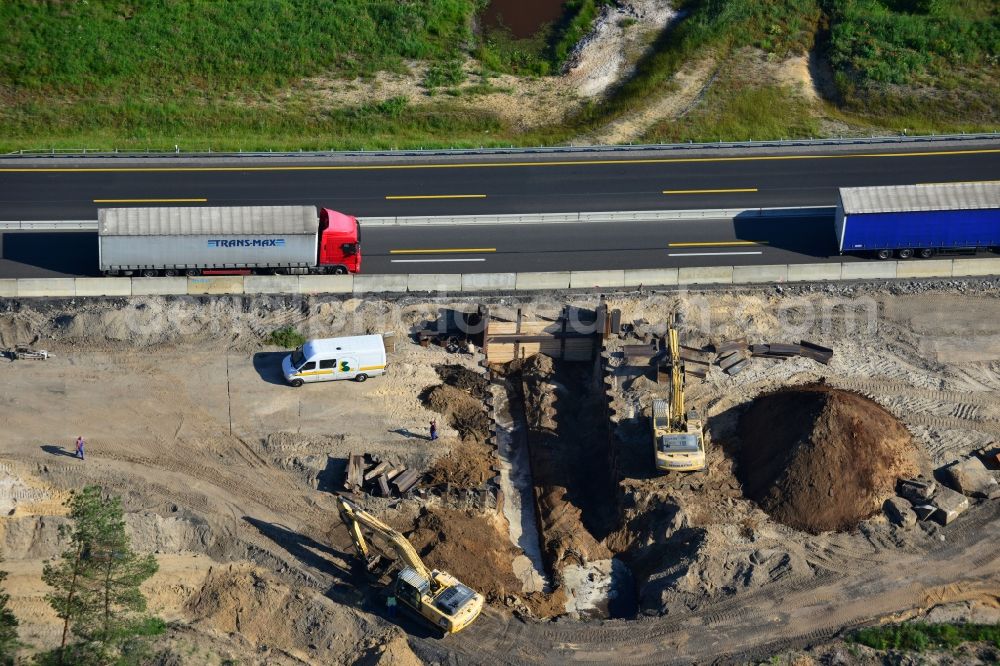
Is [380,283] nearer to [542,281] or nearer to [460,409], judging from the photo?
[542,281]

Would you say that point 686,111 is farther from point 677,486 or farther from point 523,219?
point 677,486

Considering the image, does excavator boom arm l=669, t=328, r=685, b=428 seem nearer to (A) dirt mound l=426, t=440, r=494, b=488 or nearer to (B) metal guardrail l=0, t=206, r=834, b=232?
(A) dirt mound l=426, t=440, r=494, b=488

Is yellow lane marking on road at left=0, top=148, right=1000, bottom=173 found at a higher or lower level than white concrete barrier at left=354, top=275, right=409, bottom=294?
higher

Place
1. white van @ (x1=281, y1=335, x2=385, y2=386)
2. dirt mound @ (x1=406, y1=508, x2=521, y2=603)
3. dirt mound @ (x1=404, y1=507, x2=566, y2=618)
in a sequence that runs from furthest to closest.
Result: 1. white van @ (x1=281, y1=335, x2=385, y2=386)
2. dirt mound @ (x1=406, y1=508, x2=521, y2=603)
3. dirt mound @ (x1=404, y1=507, x2=566, y2=618)

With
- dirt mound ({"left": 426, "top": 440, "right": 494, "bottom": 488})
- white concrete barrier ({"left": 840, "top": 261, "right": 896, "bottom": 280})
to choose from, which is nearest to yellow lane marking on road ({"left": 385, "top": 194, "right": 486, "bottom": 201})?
dirt mound ({"left": 426, "top": 440, "right": 494, "bottom": 488})

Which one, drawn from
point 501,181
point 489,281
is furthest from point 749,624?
point 501,181

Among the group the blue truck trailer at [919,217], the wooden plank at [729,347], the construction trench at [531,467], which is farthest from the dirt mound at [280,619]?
the blue truck trailer at [919,217]
